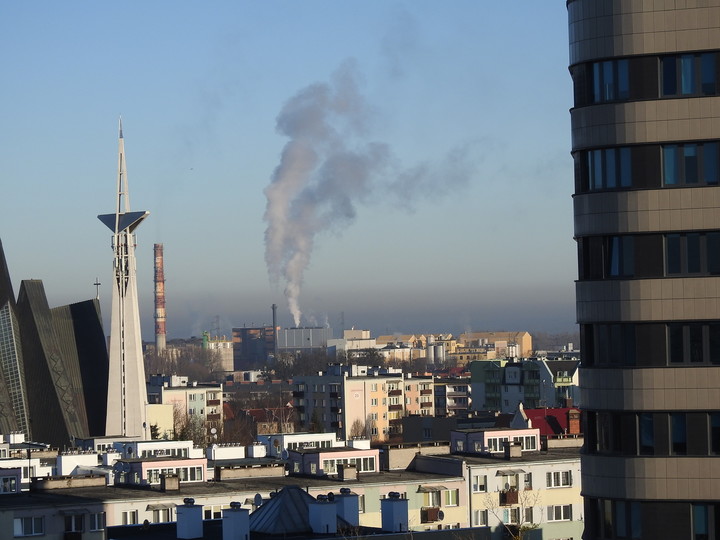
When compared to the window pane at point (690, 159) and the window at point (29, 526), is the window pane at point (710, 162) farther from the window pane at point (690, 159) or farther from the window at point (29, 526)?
the window at point (29, 526)

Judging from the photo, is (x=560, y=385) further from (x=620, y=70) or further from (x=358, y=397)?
(x=620, y=70)

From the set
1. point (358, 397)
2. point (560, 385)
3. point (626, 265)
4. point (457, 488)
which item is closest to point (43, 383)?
point (358, 397)

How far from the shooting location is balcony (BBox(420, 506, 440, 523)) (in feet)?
171

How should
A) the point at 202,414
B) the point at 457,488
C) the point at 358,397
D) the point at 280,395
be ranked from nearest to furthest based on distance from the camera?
the point at 457,488
the point at 358,397
the point at 202,414
the point at 280,395

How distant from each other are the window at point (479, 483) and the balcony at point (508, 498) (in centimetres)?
65

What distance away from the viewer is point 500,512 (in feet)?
178

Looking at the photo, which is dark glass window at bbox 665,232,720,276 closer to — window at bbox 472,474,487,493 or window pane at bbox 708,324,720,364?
window pane at bbox 708,324,720,364

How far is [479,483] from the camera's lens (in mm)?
54656

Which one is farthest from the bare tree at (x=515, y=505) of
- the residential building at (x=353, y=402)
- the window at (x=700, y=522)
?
the residential building at (x=353, y=402)

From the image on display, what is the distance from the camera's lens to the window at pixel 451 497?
176 ft

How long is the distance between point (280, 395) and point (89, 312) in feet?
142

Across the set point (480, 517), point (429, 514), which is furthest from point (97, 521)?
point (480, 517)

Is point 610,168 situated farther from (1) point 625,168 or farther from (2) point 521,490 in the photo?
(2) point 521,490

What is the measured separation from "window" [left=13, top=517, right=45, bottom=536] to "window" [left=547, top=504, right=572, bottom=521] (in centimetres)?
1781
